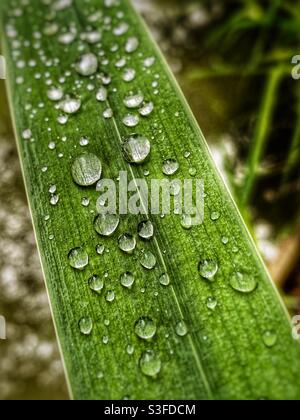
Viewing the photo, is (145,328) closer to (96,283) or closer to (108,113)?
(96,283)

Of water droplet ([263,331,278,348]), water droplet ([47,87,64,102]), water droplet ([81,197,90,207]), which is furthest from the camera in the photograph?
water droplet ([47,87,64,102])

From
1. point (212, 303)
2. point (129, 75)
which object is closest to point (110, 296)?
point (212, 303)

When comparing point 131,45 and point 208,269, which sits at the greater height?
point 131,45

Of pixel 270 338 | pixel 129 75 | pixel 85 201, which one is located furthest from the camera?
pixel 129 75

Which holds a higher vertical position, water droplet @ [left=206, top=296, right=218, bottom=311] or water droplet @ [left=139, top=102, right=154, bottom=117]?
water droplet @ [left=139, top=102, right=154, bottom=117]

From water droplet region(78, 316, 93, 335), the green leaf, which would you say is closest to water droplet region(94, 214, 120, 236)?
the green leaf

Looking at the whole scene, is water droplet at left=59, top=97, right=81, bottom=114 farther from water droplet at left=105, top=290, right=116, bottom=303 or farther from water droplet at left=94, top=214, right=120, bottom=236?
water droplet at left=105, top=290, right=116, bottom=303
